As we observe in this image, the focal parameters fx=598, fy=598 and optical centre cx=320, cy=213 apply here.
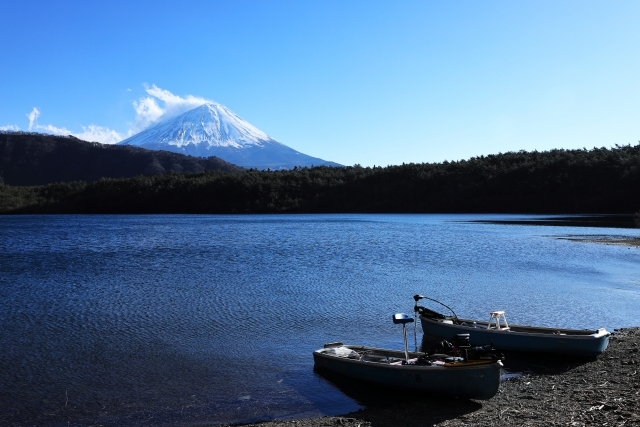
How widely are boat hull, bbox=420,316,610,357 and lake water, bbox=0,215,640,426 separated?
1682 mm

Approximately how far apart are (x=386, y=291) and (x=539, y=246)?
19667 mm

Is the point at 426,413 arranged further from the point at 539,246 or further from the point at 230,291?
the point at 539,246

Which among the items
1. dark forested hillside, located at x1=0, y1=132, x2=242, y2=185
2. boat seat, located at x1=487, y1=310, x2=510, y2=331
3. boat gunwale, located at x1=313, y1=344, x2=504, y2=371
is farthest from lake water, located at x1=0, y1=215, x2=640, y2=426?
dark forested hillside, located at x1=0, y1=132, x2=242, y2=185

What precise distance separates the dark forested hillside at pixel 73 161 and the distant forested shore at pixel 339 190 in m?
53.4

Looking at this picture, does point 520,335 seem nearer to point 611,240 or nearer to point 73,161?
point 611,240

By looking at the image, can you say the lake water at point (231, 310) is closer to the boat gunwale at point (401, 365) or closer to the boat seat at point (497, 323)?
the boat gunwale at point (401, 365)

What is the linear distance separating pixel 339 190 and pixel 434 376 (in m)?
96.0

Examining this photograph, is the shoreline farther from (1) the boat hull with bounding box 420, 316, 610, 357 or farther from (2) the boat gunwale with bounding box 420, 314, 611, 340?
(1) the boat hull with bounding box 420, 316, 610, 357

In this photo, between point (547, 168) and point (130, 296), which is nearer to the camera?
point (130, 296)

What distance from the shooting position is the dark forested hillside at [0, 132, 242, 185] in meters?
161

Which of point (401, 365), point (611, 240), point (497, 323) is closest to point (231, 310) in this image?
point (497, 323)

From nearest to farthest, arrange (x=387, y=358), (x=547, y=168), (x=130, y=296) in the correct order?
(x=387, y=358) → (x=130, y=296) → (x=547, y=168)

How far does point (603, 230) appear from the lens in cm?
4900

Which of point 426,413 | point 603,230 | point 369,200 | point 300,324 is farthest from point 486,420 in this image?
point 369,200
